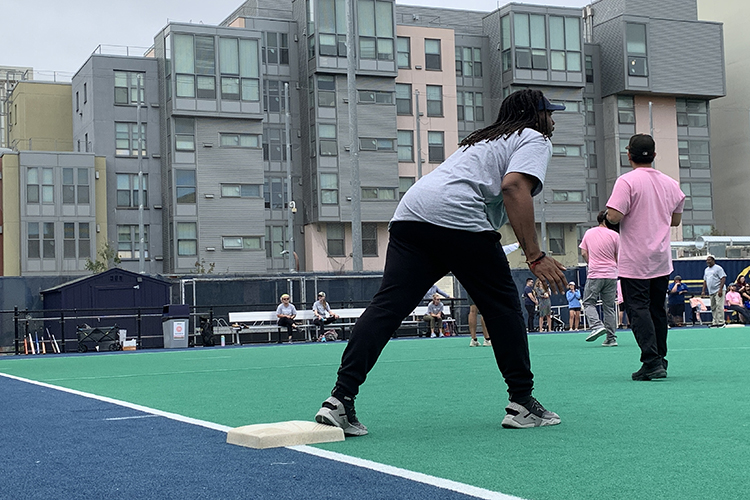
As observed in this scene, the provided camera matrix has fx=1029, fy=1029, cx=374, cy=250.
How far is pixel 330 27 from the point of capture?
5662cm

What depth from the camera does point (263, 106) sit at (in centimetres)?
5756

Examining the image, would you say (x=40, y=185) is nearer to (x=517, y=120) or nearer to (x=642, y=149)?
(x=642, y=149)

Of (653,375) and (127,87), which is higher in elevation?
(127,87)

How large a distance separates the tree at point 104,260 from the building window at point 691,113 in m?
37.5

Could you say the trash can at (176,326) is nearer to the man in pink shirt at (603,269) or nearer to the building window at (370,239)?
the man in pink shirt at (603,269)

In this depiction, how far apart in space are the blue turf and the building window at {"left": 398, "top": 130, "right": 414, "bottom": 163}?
179 ft

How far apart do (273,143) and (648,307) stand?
5172 cm

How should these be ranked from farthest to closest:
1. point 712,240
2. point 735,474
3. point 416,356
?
1. point 712,240
2. point 416,356
3. point 735,474

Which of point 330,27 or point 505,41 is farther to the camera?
point 505,41

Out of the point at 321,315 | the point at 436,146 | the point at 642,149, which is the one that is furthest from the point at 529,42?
the point at 642,149

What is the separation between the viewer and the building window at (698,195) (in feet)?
222

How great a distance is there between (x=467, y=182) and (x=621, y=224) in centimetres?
370

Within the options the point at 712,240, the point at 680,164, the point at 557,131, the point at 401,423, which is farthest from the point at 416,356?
A: the point at 680,164

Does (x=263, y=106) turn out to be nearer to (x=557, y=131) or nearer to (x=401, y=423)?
(x=557, y=131)
